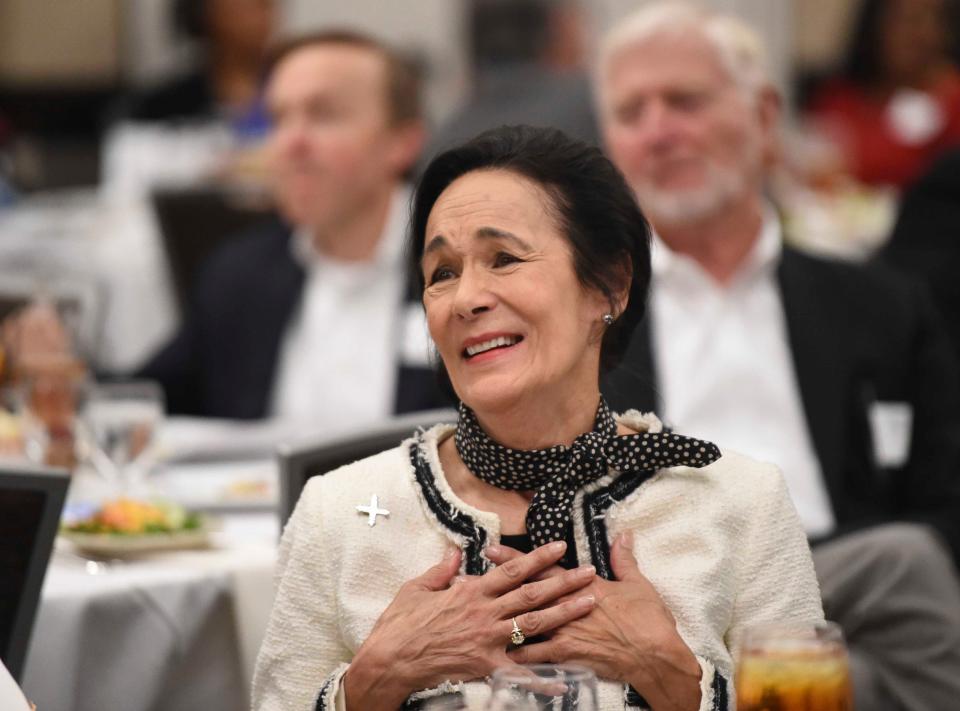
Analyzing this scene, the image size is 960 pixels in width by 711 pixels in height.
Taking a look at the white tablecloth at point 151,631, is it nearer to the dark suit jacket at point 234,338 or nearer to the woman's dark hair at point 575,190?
the woman's dark hair at point 575,190

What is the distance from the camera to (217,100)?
27.5 ft

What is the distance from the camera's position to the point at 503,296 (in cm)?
204

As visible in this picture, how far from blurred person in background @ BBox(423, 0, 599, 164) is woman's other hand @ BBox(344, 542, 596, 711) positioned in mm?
3063

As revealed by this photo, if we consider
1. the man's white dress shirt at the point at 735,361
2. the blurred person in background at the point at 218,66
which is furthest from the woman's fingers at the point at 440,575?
the blurred person in background at the point at 218,66

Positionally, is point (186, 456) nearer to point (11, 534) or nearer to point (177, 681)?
point (177, 681)

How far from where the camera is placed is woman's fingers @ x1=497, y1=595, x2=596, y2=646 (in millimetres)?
1968

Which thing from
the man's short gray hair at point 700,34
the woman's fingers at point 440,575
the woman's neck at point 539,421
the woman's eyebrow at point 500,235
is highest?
the man's short gray hair at point 700,34

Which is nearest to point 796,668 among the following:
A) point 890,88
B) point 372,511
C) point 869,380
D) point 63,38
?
point 372,511

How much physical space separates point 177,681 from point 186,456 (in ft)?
3.28

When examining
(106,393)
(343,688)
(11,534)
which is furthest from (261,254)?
(343,688)

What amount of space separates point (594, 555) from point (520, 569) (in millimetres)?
107

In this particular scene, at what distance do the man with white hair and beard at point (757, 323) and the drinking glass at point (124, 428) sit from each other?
93 cm

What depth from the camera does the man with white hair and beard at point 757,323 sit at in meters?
3.45

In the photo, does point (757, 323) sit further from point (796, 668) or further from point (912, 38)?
point (912, 38)
